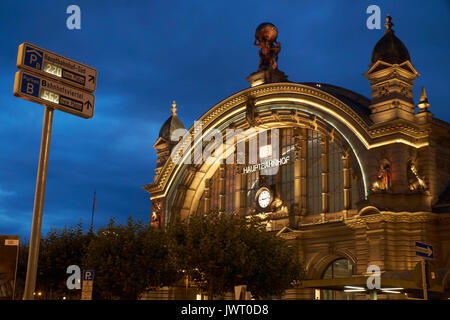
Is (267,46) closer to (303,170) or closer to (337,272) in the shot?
(303,170)

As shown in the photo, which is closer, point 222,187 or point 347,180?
point 347,180

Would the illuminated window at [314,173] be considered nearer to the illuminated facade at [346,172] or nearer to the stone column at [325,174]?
the illuminated facade at [346,172]

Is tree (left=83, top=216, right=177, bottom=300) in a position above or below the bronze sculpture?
below

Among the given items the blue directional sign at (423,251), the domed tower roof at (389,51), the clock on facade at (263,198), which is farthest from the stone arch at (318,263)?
the blue directional sign at (423,251)

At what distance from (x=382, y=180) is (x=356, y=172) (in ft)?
10.0

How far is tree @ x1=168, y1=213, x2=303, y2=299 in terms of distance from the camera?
3578cm

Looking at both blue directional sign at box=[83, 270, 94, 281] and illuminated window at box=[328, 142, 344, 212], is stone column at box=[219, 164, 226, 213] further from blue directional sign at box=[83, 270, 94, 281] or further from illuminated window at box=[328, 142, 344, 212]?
blue directional sign at box=[83, 270, 94, 281]

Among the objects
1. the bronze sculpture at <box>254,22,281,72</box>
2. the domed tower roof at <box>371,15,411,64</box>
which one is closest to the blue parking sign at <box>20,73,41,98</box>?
the domed tower roof at <box>371,15,411,64</box>

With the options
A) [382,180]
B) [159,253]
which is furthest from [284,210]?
[159,253]

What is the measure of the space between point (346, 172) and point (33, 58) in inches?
1323

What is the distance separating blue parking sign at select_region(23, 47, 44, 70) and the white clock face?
37.5 meters

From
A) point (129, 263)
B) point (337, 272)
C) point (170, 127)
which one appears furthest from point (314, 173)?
point (170, 127)

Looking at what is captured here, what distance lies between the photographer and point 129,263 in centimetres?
3869
